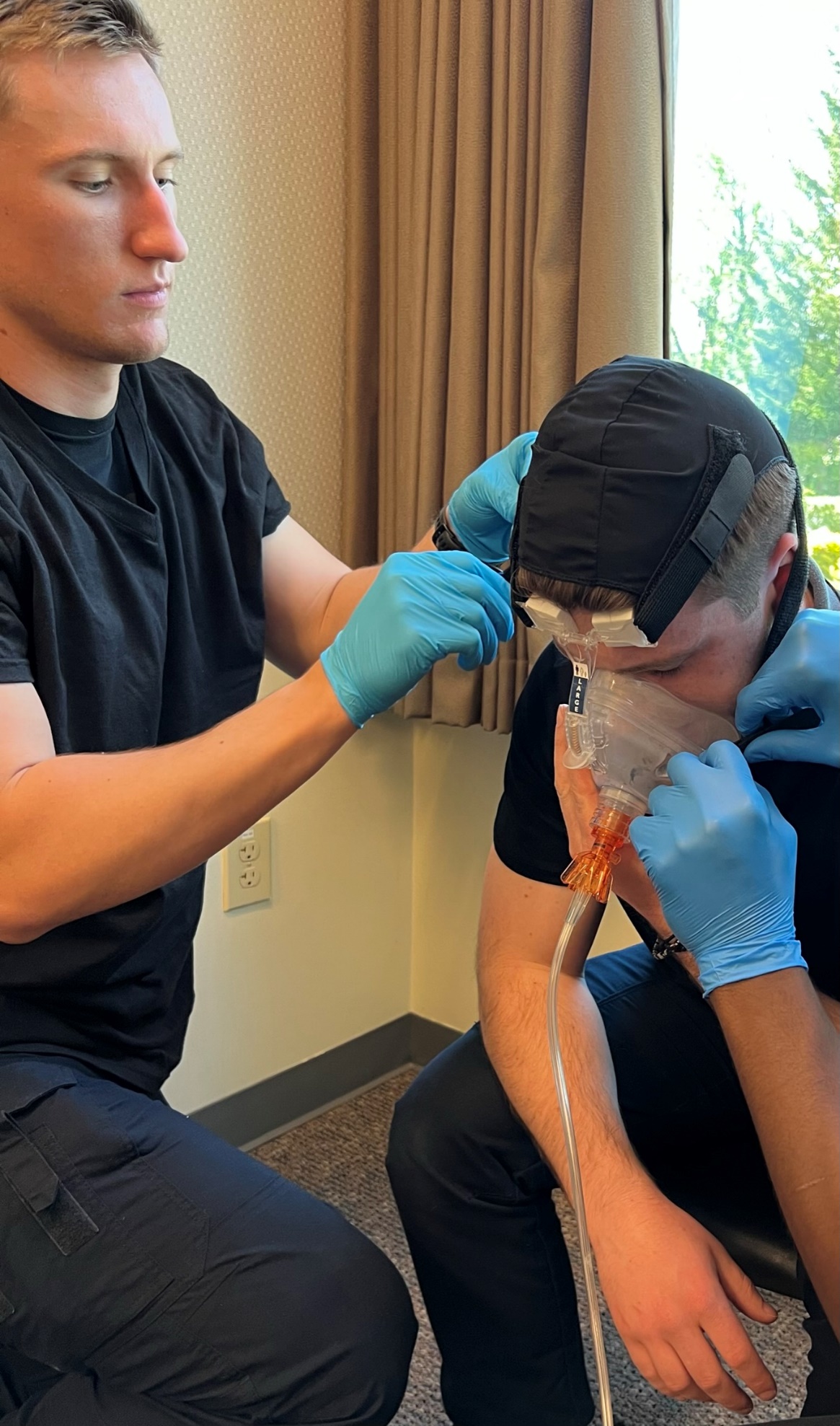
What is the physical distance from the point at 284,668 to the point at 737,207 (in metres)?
0.95

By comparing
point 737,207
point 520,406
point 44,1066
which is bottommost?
point 44,1066

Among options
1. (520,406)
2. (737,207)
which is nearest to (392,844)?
(520,406)

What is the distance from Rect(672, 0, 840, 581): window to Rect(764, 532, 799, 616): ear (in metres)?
0.68

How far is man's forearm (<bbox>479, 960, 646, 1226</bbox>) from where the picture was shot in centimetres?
114

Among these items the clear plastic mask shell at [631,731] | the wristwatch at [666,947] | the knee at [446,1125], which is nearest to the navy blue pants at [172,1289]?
the knee at [446,1125]

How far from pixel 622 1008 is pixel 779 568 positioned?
0.53 m

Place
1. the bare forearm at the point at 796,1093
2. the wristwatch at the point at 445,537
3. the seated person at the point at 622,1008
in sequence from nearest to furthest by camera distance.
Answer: the bare forearm at the point at 796,1093 → the seated person at the point at 622,1008 → the wristwatch at the point at 445,537

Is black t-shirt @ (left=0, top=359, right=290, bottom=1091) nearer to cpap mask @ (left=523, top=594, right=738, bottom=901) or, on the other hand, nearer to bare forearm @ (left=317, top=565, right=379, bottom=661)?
bare forearm @ (left=317, top=565, right=379, bottom=661)

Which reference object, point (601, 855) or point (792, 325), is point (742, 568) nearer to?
point (601, 855)

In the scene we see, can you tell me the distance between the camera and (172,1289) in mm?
1071

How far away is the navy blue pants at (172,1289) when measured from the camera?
3.50 ft

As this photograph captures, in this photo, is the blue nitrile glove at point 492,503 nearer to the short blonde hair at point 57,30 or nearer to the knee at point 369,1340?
the short blonde hair at point 57,30

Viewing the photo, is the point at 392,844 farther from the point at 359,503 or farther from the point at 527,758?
the point at 527,758

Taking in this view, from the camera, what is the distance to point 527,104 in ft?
5.81
